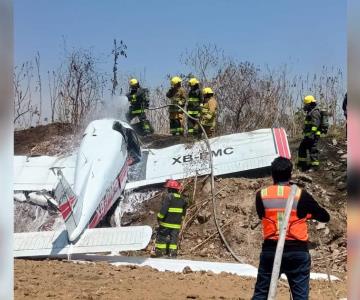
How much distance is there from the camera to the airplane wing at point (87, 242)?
766 cm

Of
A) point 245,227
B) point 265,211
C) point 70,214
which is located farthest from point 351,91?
point 245,227

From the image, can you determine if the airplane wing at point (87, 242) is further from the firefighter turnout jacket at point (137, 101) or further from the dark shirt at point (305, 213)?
the firefighter turnout jacket at point (137, 101)

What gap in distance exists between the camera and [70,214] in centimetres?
802

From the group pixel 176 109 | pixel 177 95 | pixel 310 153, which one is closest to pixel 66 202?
pixel 310 153

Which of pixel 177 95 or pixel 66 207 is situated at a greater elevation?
pixel 177 95

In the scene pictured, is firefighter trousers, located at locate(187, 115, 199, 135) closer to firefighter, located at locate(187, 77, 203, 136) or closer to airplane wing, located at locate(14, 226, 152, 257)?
firefighter, located at locate(187, 77, 203, 136)

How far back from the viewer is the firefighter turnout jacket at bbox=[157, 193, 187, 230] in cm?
885

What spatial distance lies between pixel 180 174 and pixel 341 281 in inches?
193

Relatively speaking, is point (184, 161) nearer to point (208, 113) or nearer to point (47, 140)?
point (208, 113)

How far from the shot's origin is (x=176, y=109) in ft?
47.4

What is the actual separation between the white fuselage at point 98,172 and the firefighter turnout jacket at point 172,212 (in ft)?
3.43

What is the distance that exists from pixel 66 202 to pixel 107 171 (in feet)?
6.54

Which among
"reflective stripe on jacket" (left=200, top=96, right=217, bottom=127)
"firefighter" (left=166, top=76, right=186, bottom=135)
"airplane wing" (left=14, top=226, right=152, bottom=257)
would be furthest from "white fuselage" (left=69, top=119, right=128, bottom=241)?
"firefighter" (left=166, top=76, right=186, bottom=135)

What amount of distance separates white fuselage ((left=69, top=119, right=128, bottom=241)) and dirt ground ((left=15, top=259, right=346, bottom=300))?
1132 millimetres
